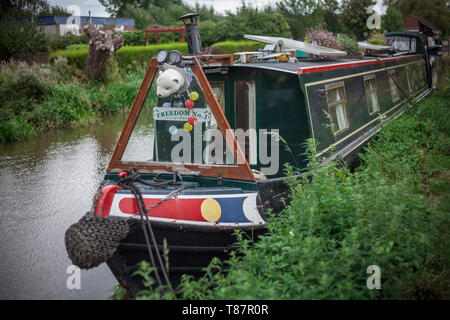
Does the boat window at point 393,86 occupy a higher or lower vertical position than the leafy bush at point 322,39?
lower

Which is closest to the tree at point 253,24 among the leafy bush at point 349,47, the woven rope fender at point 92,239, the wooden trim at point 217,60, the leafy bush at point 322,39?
the leafy bush at point 349,47

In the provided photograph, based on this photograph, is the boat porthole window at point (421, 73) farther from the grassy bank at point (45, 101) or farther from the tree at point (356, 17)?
the tree at point (356, 17)

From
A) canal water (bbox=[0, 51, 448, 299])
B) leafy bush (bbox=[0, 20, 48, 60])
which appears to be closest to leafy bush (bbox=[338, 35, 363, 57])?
canal water (bbox=[0, 51, 448, 299])

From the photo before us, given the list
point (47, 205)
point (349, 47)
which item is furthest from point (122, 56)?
point (47, 205)

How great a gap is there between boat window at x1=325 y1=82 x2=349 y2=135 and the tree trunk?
11093mm

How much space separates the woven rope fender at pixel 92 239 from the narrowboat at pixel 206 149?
0.10 meters

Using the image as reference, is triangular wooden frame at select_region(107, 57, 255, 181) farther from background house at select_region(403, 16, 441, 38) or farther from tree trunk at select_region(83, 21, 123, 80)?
background house at select_region(403, 16, 441, 38)

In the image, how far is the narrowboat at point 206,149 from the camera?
13.4 feet

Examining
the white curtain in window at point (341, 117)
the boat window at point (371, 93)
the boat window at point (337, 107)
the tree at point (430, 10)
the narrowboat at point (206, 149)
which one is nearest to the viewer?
the narrowboat at point (206, 149)

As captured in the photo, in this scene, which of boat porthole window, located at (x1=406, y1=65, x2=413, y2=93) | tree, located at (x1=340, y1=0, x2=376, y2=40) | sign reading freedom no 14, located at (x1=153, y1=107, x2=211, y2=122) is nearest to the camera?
sign reading freedom no 14, located at (x1=153, y1=107, x2=211, y2=122)

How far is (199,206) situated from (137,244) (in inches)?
26.3

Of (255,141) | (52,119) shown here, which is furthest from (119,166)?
(52,119)

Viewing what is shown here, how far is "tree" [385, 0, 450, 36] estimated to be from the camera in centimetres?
3450
